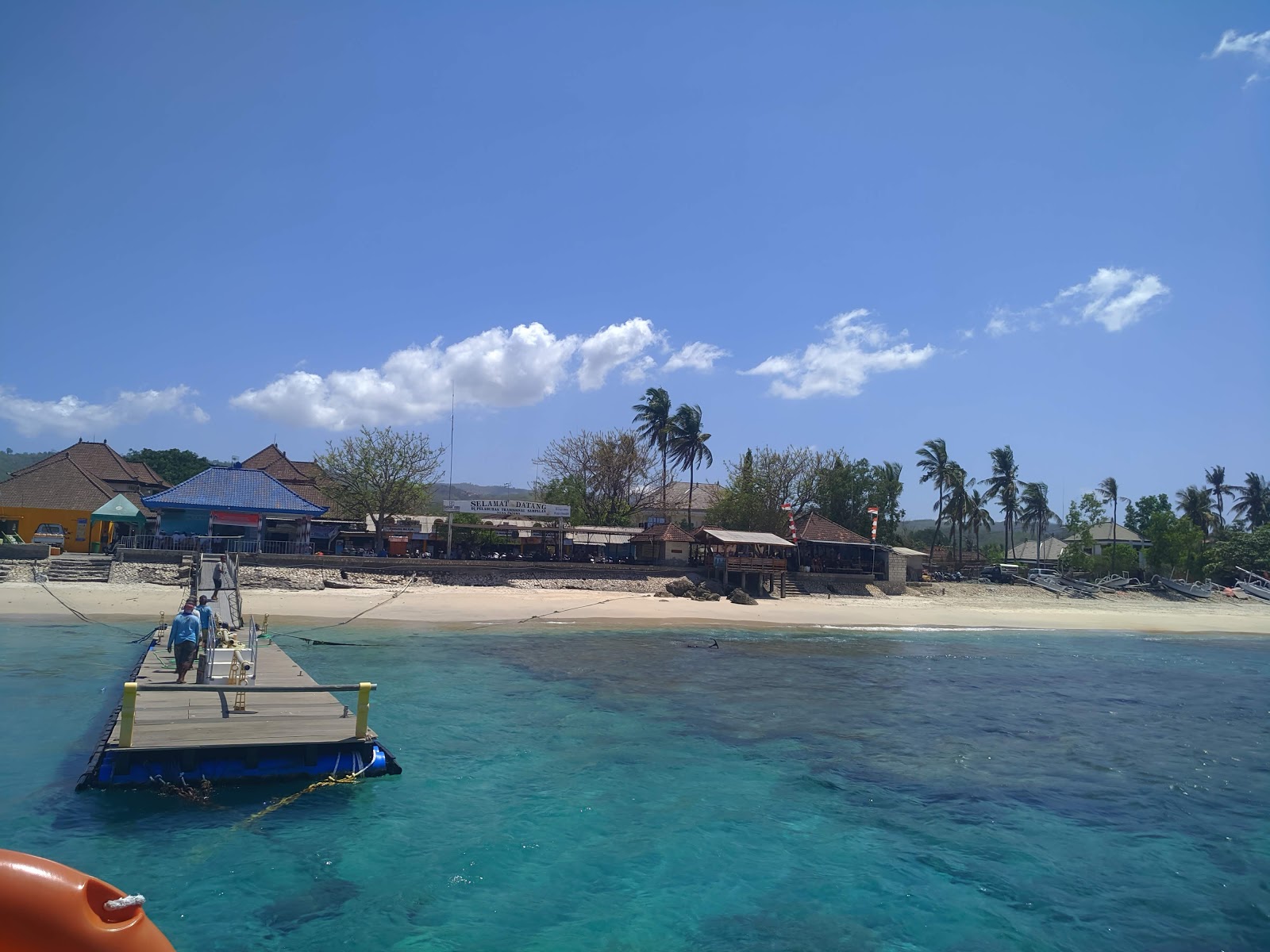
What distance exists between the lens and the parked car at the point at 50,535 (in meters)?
40.3

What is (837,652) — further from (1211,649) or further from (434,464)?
(434,464)

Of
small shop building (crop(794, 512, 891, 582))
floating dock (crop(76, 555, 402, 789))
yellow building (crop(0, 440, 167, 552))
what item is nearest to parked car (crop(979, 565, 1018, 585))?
small shop building (crop(794, 512, 891, 582))

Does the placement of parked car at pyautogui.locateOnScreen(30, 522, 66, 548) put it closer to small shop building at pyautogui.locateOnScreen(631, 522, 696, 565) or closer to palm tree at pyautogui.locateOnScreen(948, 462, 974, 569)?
small shop building at pyautogui.locateOnScreen(631, 522, 696, 565)

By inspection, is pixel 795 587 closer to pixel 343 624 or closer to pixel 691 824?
pixel 343 624

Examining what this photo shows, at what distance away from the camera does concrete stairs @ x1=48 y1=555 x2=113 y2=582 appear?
32.7 meters

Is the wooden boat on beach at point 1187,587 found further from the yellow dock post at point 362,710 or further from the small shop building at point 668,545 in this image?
the yellow dock post at point 362,710

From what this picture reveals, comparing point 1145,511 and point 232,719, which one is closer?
point 232,719

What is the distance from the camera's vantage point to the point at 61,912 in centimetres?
338

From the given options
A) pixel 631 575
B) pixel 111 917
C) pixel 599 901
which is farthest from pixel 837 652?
pixel 111 917

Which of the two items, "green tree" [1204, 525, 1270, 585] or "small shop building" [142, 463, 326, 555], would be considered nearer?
"small shop building" [142, 463, 326, 555]

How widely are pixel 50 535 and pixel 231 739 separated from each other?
127 feet

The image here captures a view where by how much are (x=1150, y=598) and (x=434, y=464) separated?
1923 inches

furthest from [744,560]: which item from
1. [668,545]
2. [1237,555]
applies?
[1237,555]

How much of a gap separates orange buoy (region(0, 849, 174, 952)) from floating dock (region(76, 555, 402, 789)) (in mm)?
8003
